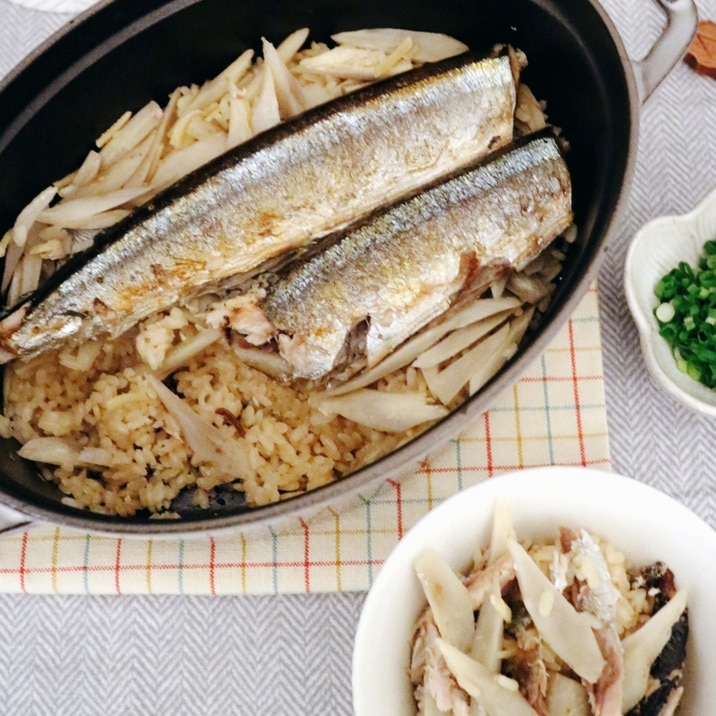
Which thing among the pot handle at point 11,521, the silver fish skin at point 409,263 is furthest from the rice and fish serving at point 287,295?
the pot handle at point 11,521

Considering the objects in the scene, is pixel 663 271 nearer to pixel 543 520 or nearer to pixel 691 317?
pixel 691 317

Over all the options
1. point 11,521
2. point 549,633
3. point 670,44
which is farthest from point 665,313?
point 11,521

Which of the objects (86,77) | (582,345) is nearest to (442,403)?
(582,345)

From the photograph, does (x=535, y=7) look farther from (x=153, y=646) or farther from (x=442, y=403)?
(x=153, y=646)

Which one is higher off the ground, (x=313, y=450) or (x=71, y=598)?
(x=313, y=450)

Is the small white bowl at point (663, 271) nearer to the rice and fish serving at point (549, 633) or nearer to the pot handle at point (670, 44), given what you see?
the pot handle at point (670, 44)

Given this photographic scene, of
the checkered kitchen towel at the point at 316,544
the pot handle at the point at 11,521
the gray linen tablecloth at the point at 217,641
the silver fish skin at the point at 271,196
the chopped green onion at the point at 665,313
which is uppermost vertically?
the silver fish skin at the point at 271,196
